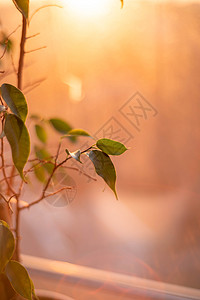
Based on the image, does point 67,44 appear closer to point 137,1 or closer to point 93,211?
point 137,1

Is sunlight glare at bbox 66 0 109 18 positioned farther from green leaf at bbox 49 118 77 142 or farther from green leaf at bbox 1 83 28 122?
green leaf at bbox 1 83 28 122

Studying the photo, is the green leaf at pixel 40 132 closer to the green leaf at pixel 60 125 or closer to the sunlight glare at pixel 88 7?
the green leaf at pixel 60 125

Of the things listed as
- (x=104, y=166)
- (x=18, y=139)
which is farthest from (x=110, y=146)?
(x=18, y=139)

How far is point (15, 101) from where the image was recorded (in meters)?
0.44

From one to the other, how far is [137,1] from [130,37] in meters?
0.33

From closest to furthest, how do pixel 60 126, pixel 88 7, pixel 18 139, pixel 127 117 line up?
pixel 18 139
pixel 60 126
pixel 88 7
pixel 127 117

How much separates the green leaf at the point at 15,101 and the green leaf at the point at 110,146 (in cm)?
12

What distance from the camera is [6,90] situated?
440 millimetres

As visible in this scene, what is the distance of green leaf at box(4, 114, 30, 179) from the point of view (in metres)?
0.42

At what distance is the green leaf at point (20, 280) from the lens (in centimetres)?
48

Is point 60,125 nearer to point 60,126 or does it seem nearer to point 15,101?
point 60,126

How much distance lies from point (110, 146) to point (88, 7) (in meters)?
1.74

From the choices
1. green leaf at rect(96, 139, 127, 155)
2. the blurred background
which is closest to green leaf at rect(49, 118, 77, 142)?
green leaf at rect(96, 139, 127, 155)

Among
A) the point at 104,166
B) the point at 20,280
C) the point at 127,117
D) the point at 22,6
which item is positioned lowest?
the point at 127,117
